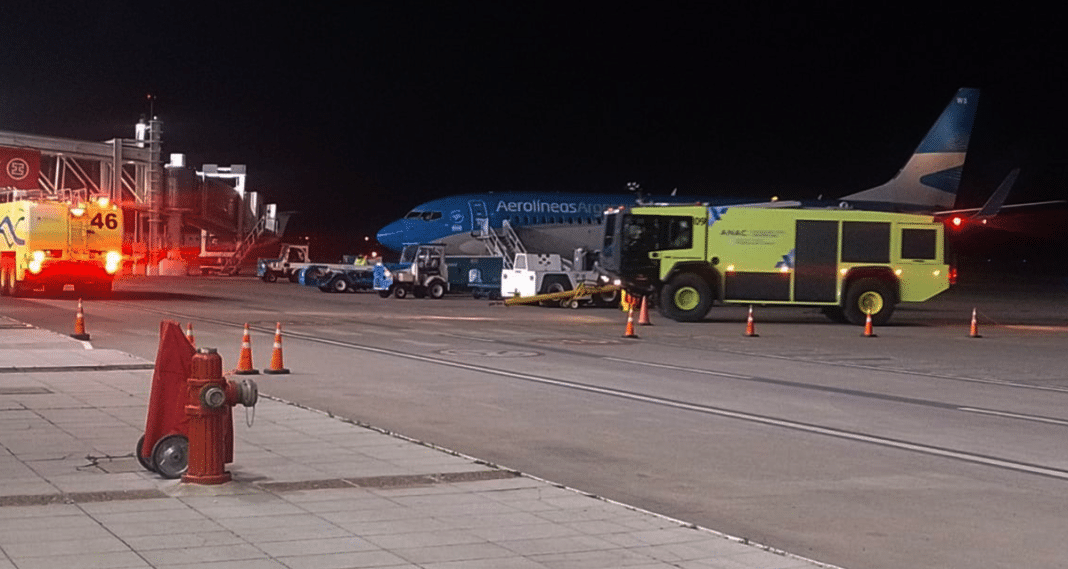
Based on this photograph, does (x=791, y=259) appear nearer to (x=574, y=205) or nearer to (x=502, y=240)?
(x=502, y=240)

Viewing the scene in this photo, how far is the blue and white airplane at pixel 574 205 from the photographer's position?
50.9 metres

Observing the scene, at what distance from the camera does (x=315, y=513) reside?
330 inches

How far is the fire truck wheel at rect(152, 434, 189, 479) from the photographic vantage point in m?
9.41

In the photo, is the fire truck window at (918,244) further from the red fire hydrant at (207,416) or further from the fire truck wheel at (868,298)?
the red fire hydrant at (207,416)

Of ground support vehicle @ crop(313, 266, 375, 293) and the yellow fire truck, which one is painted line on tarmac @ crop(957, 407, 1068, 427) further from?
ground support vehicle @ crop(313, 266, 375, 293)

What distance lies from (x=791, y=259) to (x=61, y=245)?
21.6 meters

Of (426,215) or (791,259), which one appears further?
(426,215)

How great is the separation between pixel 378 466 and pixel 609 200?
1741 inches

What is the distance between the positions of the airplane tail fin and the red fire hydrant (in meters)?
48.1


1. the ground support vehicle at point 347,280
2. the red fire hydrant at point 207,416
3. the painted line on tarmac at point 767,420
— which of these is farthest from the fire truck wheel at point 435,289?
the red fire hydrant at point 207,416

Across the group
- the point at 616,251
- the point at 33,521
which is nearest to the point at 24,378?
the point at 33,521

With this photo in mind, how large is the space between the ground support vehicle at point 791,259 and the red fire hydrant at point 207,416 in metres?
25.2

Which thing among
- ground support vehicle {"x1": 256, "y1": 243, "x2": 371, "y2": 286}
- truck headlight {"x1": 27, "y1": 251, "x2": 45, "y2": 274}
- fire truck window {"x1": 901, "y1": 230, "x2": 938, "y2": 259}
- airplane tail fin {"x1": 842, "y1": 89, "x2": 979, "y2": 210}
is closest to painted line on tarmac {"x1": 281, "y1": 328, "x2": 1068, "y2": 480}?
fire truck window {"x1": 901, "y1": 230, "x2": 938, "y2": 259}

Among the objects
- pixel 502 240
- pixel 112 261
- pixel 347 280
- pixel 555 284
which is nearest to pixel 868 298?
pixel 555 284
